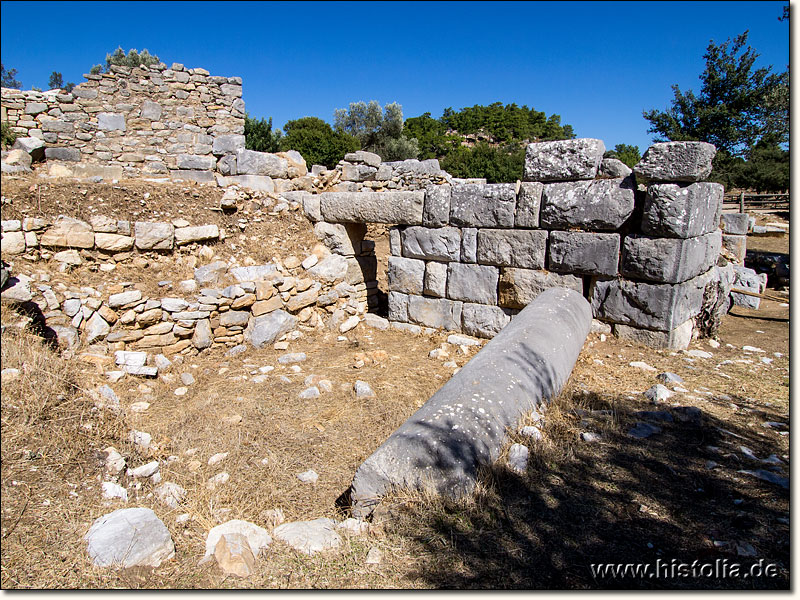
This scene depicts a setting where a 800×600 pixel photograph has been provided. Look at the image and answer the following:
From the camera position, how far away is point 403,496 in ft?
9.01

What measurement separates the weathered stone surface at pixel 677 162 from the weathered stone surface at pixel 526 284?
141cm

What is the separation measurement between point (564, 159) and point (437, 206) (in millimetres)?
1708

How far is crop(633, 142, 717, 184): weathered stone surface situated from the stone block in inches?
44.3

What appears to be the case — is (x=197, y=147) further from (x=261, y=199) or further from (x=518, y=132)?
(x=518, y=132)

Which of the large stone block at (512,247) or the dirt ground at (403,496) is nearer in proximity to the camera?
the dirt ground at (403,496)

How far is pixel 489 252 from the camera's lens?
658 cm

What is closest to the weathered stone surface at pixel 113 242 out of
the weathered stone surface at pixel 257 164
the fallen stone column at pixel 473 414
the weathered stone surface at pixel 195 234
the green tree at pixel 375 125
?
the weathered stone surface at pixel 195 234

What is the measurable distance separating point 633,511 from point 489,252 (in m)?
4.28

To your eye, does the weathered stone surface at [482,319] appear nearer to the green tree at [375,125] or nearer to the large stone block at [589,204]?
the large stone block at [589,204]

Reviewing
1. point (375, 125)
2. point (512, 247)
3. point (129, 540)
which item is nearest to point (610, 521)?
point (129, 540)

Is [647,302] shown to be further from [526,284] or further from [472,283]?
[472,283]

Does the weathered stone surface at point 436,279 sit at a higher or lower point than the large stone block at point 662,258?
lower

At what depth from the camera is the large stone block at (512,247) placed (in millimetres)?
6270

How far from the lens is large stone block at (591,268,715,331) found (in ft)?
18.3
